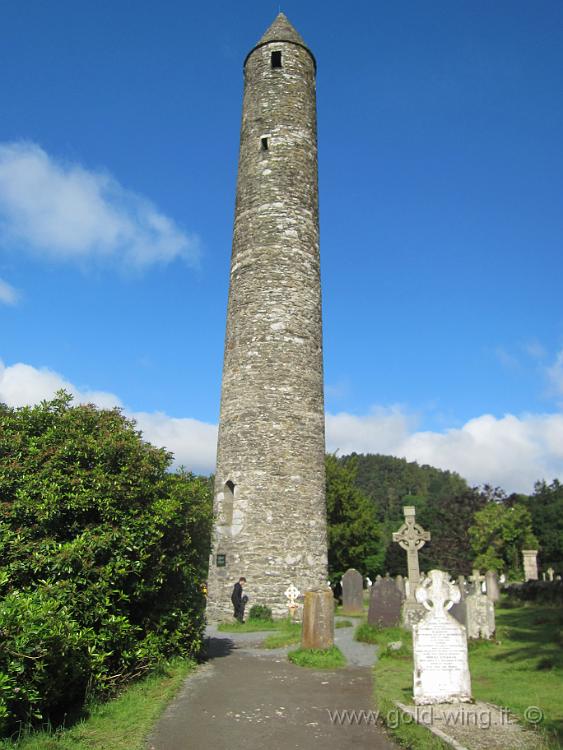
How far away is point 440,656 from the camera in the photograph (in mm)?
7184

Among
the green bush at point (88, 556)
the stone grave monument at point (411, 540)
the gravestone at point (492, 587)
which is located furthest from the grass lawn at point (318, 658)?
the gravestone at point (492, 587)

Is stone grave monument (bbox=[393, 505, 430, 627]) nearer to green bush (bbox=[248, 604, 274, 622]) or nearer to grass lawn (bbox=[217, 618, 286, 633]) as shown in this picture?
grass lawn (bbox=[217, 618, 286, 633])

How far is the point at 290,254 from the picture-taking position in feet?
59.1

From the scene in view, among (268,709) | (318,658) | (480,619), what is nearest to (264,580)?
(318,658)

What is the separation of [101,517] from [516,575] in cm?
4001

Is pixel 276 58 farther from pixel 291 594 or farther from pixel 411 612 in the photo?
pixel 411 612

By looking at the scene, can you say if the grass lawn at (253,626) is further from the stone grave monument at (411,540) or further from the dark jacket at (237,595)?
the stone grave monument at (411,540)

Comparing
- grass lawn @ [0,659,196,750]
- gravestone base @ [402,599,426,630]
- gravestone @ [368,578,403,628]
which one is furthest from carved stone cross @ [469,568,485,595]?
grass lawn @ [0,659,196,750]

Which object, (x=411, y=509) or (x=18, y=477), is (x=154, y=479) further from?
(x=411, y=509)

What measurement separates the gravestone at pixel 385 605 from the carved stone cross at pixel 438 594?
6.70 meters

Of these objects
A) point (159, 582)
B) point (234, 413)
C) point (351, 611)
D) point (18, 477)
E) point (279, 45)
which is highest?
point (279, 45)

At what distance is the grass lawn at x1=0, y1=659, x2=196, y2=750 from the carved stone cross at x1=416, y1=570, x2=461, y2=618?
11.6 feet

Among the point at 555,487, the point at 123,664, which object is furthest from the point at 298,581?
the point at 555,487

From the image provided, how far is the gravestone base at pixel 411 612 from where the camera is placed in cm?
1338
